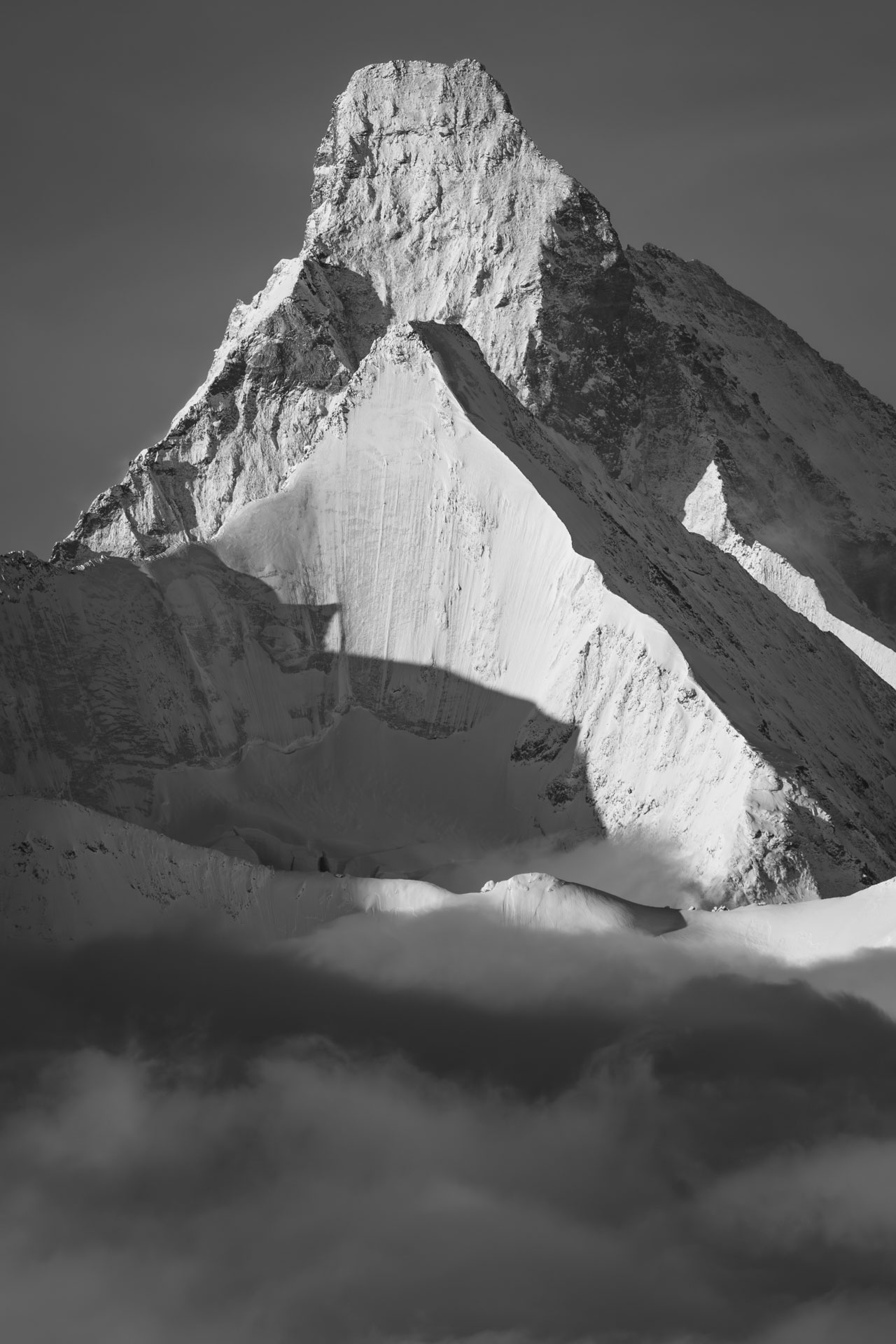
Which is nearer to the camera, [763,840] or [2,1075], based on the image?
[2,1075]

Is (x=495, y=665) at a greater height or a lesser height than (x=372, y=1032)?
greater

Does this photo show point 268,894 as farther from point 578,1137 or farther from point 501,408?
point 501,408

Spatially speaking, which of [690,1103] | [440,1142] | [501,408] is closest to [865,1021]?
[690,1103]

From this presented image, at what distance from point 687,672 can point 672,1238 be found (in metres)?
49.0

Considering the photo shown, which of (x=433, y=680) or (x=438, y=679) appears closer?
(x=438, y=679)

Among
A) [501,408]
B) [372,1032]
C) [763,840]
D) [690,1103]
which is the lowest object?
[690,1103]

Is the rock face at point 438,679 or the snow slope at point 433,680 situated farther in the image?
the snow slope at point 433,680

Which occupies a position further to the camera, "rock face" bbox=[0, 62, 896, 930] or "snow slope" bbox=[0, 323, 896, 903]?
"snow slope" bbox=[0, 323, 896, 903]

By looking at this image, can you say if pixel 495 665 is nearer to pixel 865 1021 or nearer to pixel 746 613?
pixel 746 613

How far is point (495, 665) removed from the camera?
14725cm

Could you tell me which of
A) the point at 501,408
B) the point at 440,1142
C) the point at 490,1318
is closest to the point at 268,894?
the point at 440,1142

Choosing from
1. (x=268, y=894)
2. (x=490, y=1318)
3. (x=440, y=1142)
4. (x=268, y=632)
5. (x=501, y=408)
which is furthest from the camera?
(x=501, y=408)

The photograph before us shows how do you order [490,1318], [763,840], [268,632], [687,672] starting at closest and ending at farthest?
[490,1318]
[763,840]
[687,672]
[268,632]

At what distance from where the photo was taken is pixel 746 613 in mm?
168375
